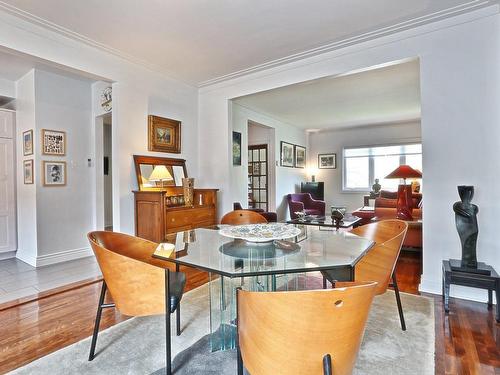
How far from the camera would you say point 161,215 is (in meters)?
3.19

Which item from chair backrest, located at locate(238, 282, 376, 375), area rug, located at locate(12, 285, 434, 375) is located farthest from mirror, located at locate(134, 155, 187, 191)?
chair backrest, located at locate(238, 282, 376, 375)

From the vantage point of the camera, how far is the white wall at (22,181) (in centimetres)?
368

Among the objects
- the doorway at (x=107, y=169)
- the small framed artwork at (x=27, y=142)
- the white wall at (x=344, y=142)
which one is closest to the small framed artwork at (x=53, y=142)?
the small framed artwork at (x=27, y=142)

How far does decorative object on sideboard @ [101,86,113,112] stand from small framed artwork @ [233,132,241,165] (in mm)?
2206

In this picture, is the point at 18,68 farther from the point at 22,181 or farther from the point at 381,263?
the point at 381,263

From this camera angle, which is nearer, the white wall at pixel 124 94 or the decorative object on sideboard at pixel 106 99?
the white wall at pixel 124 94

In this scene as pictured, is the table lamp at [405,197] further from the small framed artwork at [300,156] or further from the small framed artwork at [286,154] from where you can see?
the small framed artwork at [300,156]

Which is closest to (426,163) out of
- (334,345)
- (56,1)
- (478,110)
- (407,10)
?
(478,110)

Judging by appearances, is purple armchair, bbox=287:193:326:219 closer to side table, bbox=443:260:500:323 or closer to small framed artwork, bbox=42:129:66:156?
side table, bbox=443:260:500:323

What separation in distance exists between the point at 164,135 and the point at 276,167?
350 cm

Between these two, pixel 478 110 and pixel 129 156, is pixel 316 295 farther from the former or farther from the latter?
pixel 129 156

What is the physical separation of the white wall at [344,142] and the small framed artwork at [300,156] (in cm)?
43

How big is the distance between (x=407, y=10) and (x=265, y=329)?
292cm

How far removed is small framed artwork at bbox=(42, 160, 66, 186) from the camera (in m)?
3.75
